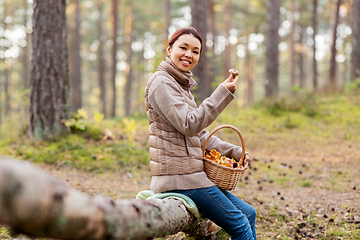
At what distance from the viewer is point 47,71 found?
19.2 ft

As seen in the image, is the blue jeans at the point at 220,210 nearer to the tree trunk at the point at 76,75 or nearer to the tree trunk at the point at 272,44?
the tree trunk at the point at 272,44

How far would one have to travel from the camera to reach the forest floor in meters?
3.61

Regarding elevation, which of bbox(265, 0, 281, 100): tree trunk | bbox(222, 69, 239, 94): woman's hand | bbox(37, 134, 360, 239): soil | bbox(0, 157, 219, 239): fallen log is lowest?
bbox(37, 134, 360, 239): soil

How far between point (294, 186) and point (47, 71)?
17.5 ft

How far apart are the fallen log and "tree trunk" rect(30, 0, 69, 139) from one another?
15.7 feet

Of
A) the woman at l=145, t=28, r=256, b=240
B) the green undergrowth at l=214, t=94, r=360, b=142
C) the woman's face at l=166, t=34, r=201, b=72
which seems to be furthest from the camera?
the green undergrowth at l=214, t=94, r=360, b=142

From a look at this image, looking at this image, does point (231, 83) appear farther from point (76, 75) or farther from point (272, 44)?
point (76, 75)

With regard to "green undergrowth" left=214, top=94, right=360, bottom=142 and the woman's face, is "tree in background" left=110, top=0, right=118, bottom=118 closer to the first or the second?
"green undergrowth" left=214, top=94, right=360, bottom=142

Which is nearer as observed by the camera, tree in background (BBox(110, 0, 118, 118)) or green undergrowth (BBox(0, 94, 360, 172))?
green undergrowth (BBox(0, 94, 360, 172))

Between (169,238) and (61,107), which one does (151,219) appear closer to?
(169,238)

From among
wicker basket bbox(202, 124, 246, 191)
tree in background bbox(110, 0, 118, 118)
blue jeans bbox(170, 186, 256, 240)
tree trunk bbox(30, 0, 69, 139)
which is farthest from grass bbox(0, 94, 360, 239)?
tree in background bbox(110, 0, 118, 118)

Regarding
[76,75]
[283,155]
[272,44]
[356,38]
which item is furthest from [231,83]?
[76,75]

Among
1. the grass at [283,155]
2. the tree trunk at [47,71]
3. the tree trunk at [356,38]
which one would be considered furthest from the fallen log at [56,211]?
the tree trunk at [356,38]

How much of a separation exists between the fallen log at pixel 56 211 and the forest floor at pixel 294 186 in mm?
1833
